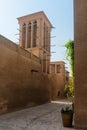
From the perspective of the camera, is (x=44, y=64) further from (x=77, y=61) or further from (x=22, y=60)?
(x=77, y=61)

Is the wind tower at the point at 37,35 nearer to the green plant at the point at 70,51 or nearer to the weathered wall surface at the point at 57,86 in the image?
the weathered wall surface at the point at 57,86

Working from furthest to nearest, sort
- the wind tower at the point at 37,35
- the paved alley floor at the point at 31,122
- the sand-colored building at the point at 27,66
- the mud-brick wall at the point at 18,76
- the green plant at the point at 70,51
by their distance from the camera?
the wind tower at the point at 37,35 < the sand-colored building at the point at 27,66 < the mud-brick wall at the point at 18,76 < the green plant at the point at 70,51 < the paved alley floor at the point at 31,122

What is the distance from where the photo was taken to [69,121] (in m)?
8.18

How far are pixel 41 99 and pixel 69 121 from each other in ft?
47.2

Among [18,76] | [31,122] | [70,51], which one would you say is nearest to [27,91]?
[18,76]

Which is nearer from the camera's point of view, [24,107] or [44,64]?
[24,107]

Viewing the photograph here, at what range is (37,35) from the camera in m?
25.2

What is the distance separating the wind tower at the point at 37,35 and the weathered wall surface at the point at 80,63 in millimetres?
15531

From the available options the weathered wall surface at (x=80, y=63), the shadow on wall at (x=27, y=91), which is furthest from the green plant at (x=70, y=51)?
the shadow on wall at (x=27, y=91)

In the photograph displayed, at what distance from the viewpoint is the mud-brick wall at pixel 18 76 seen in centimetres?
1334

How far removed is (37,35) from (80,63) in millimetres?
17886

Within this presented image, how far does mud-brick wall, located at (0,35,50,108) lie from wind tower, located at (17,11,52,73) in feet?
10.5

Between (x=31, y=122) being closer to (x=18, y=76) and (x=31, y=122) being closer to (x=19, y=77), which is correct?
(x=18, y=76)

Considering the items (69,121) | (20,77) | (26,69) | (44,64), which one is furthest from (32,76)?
(69,121)
